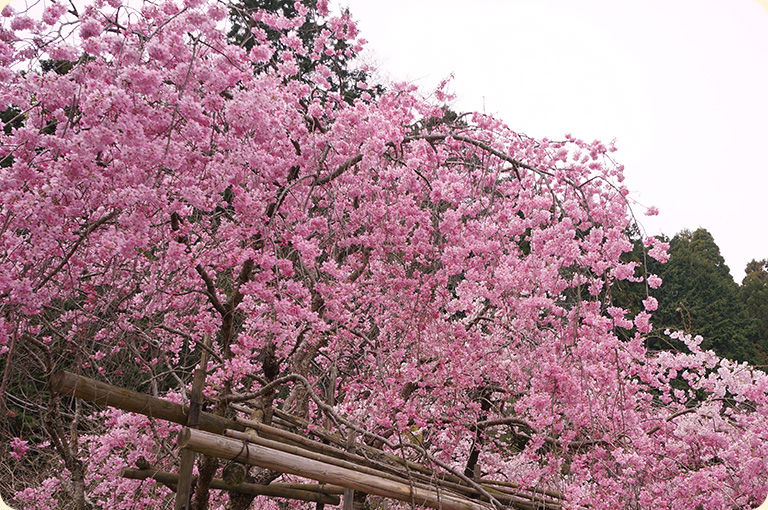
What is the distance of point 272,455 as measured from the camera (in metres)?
2.81

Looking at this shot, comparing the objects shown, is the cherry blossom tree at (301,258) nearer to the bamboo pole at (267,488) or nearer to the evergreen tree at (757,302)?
the bamboo pole at (267,488)

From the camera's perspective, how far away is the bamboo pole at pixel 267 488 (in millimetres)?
3672

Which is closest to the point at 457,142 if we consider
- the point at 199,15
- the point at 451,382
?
the point at 451,382

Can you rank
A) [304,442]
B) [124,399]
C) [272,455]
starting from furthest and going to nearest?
[304,442], [272,455], [124,399]

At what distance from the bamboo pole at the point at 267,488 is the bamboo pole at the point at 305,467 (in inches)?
36.6

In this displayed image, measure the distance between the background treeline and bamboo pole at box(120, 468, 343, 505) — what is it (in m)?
10.7

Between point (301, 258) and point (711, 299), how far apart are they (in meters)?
16.1

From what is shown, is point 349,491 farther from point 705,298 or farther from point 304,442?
point 705,298

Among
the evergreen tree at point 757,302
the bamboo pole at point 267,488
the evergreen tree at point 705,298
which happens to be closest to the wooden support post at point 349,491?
the bamboo pole at point 267,488

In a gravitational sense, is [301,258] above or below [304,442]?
above

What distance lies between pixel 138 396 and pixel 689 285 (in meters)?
17.0

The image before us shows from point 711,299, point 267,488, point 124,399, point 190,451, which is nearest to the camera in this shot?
point 124,399

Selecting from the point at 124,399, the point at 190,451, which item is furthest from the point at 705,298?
the point at 124,399

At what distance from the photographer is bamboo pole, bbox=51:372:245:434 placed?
2.53 m
